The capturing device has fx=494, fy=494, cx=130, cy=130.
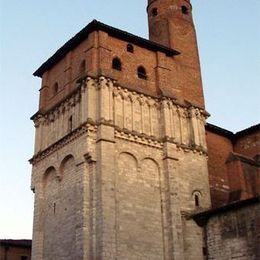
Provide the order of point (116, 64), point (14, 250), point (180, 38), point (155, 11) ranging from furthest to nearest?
point (14, 250), point (155, 11), point (180, 38), point (116, 64)

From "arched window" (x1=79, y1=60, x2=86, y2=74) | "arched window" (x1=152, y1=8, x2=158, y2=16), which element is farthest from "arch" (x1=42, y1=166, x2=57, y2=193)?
"arched window" (x1=152, y1=8, x2=158, y2=16)

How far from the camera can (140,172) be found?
2422cm

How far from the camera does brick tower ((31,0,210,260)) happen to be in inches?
880

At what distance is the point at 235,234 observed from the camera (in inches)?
893

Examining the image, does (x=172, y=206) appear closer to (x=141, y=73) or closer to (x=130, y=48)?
(x=141, y=73)

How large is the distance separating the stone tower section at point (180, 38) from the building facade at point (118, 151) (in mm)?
89

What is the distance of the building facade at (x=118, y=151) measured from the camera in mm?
22344

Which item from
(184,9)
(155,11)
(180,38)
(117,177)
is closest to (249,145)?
(180,38)

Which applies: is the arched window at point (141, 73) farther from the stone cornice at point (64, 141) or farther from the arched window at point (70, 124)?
the stone cornice at point (64, 141)

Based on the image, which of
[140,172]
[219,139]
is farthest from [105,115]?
[219,139]

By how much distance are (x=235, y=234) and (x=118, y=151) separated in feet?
21.8

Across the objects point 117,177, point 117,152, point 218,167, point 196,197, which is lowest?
point 196,197

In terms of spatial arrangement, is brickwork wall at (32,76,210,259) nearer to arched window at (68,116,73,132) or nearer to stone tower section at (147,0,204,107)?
arched window at (68,116,73,132)

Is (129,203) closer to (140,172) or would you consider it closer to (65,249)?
(140,172)
